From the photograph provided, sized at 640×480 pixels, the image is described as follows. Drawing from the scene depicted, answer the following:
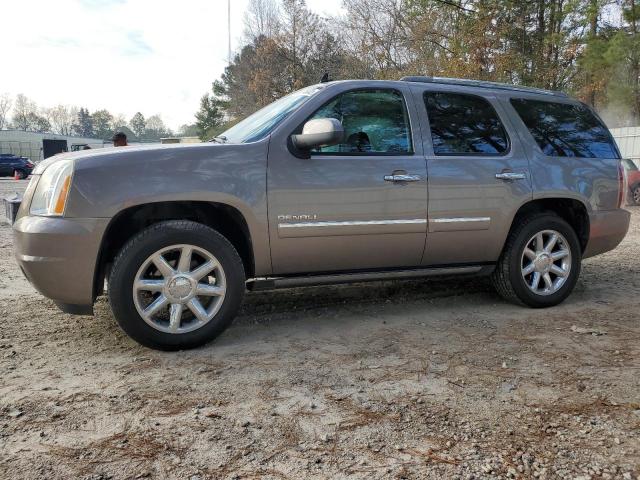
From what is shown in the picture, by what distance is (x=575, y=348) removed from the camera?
3.54 m

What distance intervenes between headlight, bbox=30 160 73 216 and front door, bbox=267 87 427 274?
1.24 metres

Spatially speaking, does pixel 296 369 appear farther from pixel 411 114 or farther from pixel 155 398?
pixel 411 114

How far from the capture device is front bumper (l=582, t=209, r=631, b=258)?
4.70m

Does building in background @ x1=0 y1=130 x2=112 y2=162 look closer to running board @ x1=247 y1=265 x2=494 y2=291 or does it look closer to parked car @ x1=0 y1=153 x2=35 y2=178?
parked car @ x1=0 y1=153 x2=35 y2=178

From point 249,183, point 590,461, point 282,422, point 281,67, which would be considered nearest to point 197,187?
point 249,183

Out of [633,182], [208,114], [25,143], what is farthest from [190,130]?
[633,182]

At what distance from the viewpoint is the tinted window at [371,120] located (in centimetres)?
386

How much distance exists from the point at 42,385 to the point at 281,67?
35861 millimetres

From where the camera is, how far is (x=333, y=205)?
3709 millimetres

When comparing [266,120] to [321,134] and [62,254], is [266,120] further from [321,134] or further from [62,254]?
[62,254]

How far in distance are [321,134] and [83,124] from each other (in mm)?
122633

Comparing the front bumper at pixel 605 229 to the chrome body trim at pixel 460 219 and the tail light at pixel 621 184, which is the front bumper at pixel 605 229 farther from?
the chrome body trim at pixel 460 219

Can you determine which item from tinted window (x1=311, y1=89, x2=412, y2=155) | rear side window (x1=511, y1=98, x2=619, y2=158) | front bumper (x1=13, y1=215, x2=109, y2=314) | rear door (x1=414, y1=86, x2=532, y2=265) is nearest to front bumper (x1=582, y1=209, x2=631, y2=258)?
rear side window (x1=511, y1=98, x2=619, y2=158)

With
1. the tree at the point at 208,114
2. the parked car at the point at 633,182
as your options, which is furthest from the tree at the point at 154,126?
the parked car at the point at 633,182
